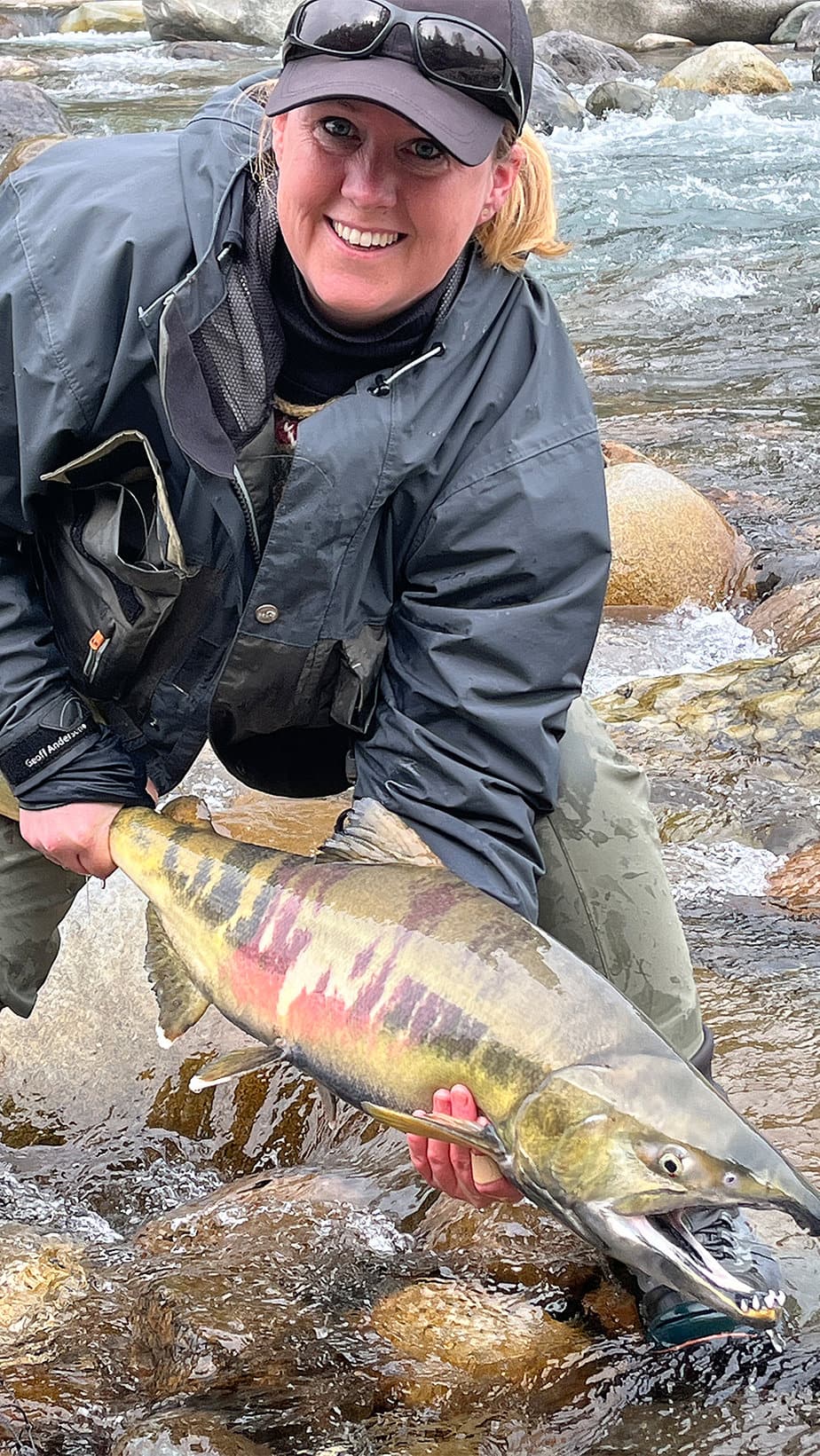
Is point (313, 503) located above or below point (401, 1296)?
above

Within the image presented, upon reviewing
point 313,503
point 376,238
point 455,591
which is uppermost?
point 376,238

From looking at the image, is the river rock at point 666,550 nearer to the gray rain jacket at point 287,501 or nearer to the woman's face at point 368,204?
the gray rain jacket at point 287,501

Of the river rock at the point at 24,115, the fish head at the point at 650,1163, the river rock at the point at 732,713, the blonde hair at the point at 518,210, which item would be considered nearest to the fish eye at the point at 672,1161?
the fish head at the point at 650,1163

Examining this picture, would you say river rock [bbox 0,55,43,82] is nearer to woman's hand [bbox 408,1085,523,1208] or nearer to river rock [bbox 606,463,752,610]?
river rock [bbox 606,463,752,610]

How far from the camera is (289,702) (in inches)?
125

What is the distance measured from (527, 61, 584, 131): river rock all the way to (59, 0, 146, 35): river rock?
13.2 m

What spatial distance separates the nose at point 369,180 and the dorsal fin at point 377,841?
1071 mm

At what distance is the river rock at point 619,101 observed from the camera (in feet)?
71.4

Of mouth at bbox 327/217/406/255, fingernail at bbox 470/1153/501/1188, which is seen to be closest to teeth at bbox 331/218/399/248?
mouth at bbox 327/217/406/255

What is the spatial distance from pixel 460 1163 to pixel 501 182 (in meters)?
1.85

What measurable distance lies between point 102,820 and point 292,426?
90cm

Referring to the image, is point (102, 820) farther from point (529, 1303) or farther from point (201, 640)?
point (529, 1303)

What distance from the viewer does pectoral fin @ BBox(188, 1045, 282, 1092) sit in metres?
2.76

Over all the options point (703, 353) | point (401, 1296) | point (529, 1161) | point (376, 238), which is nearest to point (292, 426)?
point (376, 238)
